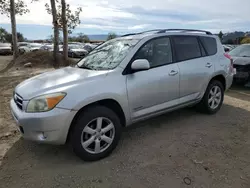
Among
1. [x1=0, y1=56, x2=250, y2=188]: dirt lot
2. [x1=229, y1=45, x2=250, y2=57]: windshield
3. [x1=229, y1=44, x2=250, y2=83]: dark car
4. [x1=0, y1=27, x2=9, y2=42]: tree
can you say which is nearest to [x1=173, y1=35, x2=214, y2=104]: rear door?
[x1=0, y1=56, x2=250, y2=188]: dirt lot

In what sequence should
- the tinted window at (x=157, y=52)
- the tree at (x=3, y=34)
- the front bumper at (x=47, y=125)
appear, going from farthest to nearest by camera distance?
the tree at (x=3, y=34), the tinted window at (x=157, y=52), the front bumper at (x=47, y=125)

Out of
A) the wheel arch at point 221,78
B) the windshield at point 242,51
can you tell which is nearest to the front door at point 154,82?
the wheel arch at point 221,78

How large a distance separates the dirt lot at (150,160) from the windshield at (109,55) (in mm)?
1225

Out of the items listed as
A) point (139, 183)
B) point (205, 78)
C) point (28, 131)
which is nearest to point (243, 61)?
point (205, 78)

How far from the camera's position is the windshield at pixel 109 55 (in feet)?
11.4

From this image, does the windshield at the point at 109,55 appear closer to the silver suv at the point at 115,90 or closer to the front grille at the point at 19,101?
the silver suv at the point at 115,90

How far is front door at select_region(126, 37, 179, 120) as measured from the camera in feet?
10.9

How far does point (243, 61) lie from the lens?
7.67 metres

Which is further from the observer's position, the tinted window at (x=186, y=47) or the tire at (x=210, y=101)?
the tire at (x=210, y=101)

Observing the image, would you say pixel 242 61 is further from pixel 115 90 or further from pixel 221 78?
pixel 115 90

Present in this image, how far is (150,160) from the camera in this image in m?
3.09

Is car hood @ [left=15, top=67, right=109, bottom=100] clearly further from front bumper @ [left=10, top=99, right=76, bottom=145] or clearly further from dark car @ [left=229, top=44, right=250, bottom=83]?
dark car @ [left=229, top=44, right=250, bottom=83]

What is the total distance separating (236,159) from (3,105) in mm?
4919

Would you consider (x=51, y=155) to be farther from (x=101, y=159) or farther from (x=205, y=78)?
(x=205, y=78)
